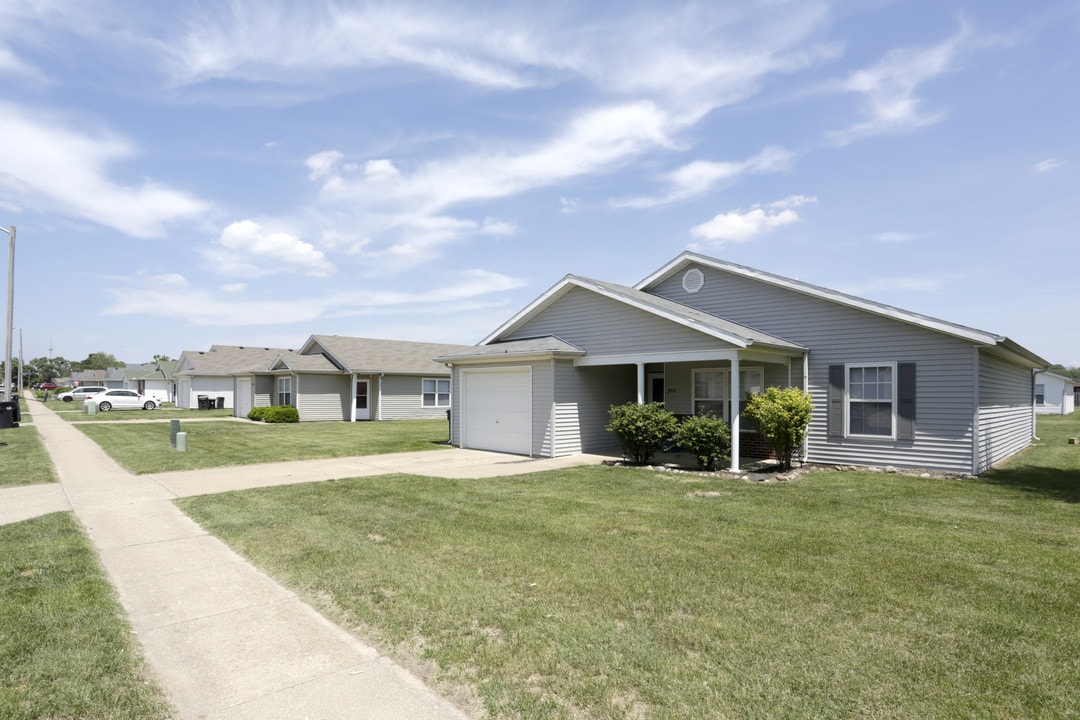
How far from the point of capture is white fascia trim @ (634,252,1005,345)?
11.6 meters

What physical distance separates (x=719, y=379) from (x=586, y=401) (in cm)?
353

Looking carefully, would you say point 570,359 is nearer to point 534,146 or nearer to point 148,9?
point 534,146

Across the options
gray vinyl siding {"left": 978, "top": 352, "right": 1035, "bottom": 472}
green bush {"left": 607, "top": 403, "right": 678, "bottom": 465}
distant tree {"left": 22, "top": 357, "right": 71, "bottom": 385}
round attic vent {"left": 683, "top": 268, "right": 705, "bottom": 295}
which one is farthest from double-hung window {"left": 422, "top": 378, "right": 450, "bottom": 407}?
distant tree {"left": 22, "top": 357, "right": 71, "bottom": 385}

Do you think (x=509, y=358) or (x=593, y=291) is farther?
(x=509, y=358)

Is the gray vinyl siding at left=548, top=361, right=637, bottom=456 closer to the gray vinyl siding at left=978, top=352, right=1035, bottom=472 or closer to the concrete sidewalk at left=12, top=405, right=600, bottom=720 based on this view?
the gray vinyl siding at left=978, top=352, right=1035, bottom=472

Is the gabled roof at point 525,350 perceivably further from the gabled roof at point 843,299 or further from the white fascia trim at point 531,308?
the gabled roof at point 843,299

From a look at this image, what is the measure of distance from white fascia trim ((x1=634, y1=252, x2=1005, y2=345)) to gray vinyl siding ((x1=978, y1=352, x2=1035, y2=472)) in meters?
0.87

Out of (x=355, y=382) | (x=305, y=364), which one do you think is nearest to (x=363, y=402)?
(x=355, y=382)

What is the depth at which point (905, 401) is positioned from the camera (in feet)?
40.9

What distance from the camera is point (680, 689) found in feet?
11.6

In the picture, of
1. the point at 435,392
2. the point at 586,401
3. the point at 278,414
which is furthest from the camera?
the point at 435,392

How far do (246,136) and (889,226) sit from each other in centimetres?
1582

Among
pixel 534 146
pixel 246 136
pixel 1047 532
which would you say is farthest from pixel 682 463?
pixel 246 136

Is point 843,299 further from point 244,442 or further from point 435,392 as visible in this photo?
point 435,392
